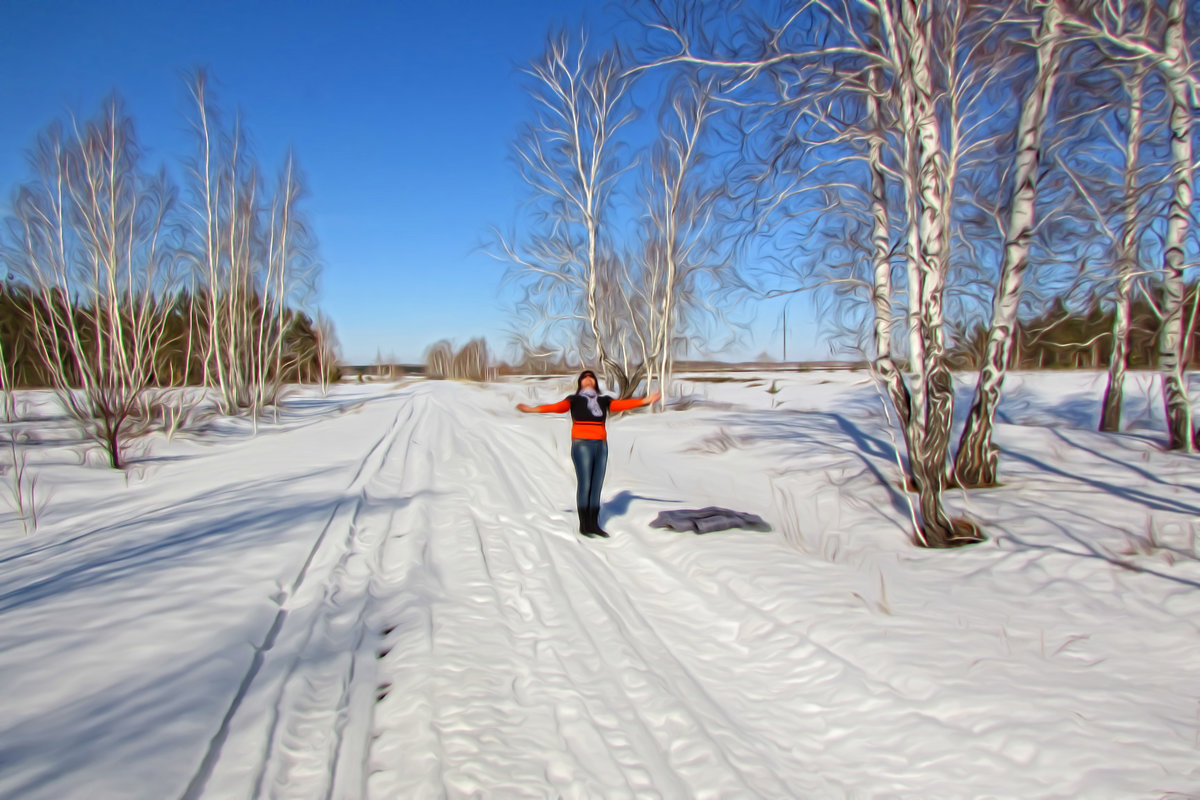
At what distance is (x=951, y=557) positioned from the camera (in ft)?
17.2

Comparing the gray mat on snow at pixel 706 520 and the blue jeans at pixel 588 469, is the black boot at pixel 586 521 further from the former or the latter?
the gray mat on snow at pixel 706 520

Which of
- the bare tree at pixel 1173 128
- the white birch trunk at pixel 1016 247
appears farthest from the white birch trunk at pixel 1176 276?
the white birch trunk at pixel 1016 247

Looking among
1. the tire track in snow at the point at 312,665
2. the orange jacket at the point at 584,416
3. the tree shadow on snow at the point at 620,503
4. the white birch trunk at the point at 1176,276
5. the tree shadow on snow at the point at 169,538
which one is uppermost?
the white birch trunk at the point at 1176,276

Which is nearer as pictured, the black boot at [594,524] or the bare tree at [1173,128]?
the bare tree at [1173,128]

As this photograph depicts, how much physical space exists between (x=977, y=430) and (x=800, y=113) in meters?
4.69

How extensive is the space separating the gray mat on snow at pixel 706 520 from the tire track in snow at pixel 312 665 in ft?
10.5

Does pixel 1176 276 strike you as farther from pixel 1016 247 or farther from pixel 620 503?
pixel 620 503

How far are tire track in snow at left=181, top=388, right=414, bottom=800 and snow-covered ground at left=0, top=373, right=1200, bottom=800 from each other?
0.02 meters

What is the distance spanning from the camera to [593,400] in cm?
627

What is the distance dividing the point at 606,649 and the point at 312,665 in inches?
71.0

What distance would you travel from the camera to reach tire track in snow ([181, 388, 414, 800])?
2473 millimetres

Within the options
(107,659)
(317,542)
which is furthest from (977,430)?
(107,659)

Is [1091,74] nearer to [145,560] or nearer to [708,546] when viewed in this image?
[708,546]

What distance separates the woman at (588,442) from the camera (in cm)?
613
